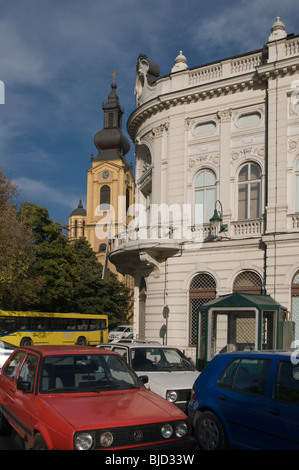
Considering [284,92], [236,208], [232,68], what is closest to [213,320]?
[236,208]

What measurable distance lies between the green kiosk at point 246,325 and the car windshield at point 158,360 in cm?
301

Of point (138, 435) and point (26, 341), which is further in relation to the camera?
point (26, 341)

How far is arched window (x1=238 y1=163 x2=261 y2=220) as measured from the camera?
20891mm

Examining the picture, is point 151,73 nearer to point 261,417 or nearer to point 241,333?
point 241,333

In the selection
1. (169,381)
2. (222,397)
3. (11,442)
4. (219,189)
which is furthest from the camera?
(219,189)

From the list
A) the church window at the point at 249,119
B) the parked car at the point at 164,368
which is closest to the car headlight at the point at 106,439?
the parked car at the point at 164,368

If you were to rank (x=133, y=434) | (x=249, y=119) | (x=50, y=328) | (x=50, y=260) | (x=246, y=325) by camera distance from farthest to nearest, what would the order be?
(x=50, y=260)
(x=50, y=328)
(x=249, y=119)
(x=246, y=325)
(x=133, y=434)

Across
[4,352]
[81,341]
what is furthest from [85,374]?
[81,341]

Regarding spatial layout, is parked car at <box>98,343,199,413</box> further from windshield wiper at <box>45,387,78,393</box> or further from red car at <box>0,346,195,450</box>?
windshield wiper at <box>45,387,78,393</box>

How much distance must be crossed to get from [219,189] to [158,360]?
39.8ft

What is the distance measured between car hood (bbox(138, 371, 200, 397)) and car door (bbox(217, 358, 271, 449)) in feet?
7.01

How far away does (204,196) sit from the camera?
22.4 m

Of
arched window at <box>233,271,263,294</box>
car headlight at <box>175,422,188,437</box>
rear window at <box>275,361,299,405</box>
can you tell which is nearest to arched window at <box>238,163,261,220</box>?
arched window at <box>233,271,263,294</box>

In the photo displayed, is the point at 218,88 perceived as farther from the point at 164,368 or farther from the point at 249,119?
the point at 164,368
